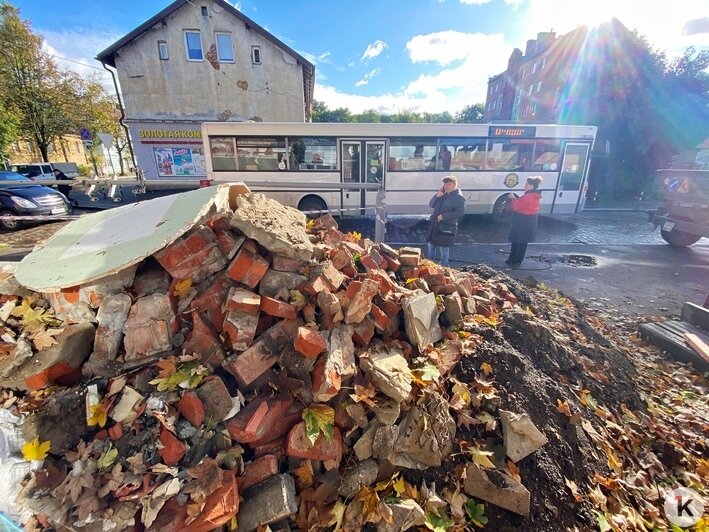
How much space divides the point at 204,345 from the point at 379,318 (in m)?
1.25

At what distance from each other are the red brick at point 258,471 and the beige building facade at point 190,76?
18115 mm

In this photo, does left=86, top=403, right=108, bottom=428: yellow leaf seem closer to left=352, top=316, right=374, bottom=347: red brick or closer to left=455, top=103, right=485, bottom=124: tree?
left=352, top=316, right=374, bottom=347: red brick

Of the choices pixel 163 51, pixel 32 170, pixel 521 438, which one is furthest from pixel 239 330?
pixel 32 170

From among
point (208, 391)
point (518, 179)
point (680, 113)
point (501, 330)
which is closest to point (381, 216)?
point (501, 330)

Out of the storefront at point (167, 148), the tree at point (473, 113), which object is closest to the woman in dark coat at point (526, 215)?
the storefront at point (167, 148)

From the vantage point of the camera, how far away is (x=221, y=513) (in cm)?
156

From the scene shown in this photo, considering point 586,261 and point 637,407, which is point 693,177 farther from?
point 637,407

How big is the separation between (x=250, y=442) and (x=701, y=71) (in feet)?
85.6

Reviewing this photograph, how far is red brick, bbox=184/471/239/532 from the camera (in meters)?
1.52

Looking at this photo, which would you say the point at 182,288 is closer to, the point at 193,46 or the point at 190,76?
the point at 190,76

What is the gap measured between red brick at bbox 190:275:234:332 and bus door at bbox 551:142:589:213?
11.4m

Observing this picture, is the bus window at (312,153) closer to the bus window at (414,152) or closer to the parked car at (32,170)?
the bus window at (414,152)

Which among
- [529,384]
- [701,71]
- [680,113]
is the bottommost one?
[529,384]

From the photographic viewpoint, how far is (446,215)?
5.29m
